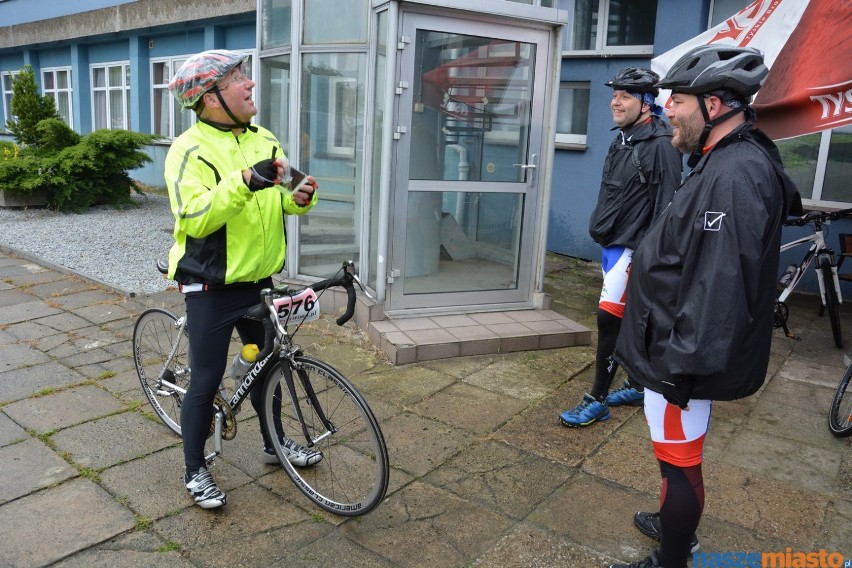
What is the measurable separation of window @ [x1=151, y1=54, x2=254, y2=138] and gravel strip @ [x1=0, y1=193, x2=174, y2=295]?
2.72 m

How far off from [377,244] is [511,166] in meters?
1.36

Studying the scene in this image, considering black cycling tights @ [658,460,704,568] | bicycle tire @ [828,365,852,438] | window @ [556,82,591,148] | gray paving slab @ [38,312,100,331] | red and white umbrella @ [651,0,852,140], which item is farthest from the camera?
window @ [556,82,591,148]

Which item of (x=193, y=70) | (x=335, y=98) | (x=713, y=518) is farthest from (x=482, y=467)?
(x=335, y=98)

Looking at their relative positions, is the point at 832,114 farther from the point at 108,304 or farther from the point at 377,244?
the point at 108,304

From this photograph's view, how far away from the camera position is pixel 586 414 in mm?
4188

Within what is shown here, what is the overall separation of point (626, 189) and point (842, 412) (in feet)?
5.97

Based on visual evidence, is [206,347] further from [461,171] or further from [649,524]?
[461,171]

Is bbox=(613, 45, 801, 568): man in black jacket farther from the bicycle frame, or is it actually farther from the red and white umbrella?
the bicycle frame

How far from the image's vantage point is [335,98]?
6.31 m

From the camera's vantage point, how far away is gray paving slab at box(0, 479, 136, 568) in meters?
2.91

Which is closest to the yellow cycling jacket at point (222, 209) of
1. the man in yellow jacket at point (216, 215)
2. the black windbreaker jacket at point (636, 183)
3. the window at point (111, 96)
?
the man in yellow jacket at point (216, 215)

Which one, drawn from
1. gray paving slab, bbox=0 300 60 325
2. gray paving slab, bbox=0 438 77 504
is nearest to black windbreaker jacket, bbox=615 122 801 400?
gray paving slab, bbox=0 438 77 504

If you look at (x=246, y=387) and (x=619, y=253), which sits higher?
(x=619, y=253)

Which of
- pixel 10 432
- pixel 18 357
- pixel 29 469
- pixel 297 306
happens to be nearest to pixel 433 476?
pixel 297 306
